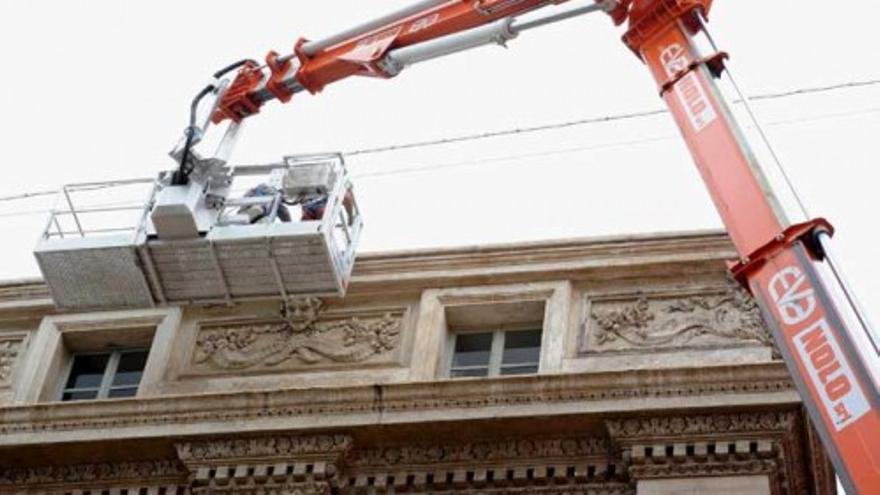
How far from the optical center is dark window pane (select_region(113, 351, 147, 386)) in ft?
73.7

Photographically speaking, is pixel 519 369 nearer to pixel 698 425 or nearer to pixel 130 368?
pixel 698 425

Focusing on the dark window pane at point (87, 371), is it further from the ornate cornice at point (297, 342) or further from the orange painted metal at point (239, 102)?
the orange painted metal at point (239, 102)

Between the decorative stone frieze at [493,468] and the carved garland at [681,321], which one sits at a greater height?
the carved garland at [681,321]

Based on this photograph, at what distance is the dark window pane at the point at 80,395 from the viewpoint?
22.3 m

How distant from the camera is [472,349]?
A: 70.8ft

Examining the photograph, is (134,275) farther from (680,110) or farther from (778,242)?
(778,242)

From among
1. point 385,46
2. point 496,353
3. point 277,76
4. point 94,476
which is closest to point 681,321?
point 496,353

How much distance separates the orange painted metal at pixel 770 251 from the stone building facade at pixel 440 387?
346 centimetres

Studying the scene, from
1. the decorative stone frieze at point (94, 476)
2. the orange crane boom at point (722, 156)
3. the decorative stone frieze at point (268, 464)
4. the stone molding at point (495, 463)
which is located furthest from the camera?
the decorative stone frieze at point (94, 476)

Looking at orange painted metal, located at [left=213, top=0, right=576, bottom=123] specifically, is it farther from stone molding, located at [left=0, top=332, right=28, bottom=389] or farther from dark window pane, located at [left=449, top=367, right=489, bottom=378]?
stone molding, located at [left=0, top=332, right=28, bottom=389]

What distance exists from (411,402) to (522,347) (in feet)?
7.85

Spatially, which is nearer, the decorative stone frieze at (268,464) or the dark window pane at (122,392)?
the decorative stone frieze at (268,464)

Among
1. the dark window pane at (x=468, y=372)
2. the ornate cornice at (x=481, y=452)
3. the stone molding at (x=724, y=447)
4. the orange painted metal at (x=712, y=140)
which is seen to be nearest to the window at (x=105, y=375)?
the ornate cornice at (x=481, y=452)

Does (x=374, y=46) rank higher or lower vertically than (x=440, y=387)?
higher
